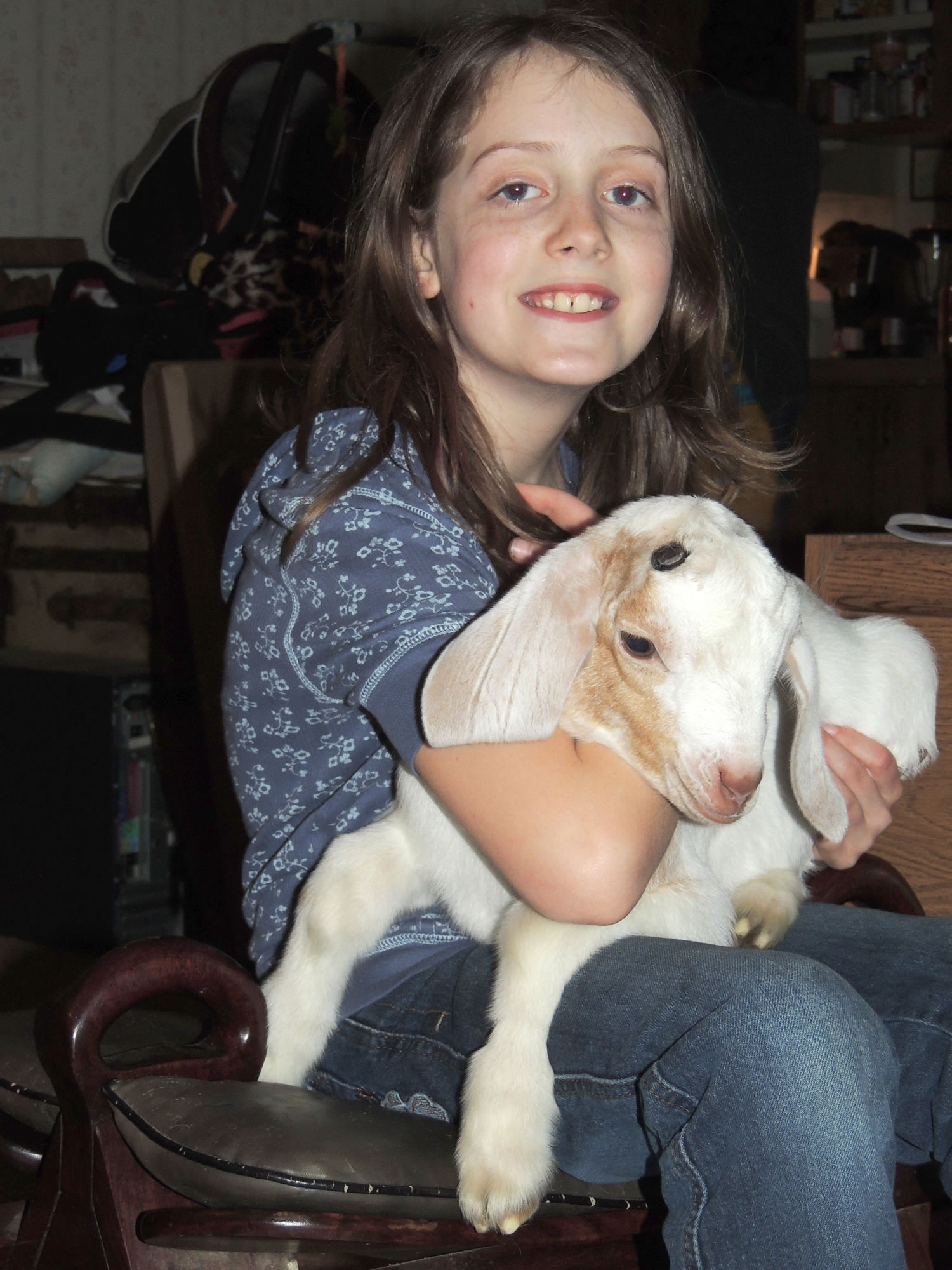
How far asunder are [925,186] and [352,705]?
4.42 meters

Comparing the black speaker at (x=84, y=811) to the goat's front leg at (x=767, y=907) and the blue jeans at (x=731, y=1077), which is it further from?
the goat's front leg at (x=767, y=907)

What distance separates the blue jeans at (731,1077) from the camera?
2.88 ft

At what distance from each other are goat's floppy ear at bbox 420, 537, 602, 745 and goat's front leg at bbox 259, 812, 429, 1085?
215 millimetres

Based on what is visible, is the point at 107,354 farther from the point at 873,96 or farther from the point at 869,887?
the point at 873,96

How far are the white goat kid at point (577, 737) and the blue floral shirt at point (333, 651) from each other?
0.07 meters

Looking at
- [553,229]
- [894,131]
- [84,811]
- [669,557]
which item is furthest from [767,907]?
[894,131]

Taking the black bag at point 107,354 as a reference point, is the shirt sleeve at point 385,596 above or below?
below

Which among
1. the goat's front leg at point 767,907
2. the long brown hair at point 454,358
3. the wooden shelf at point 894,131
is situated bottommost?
the goat's front leg at point 767,907

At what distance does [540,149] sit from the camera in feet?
4.02

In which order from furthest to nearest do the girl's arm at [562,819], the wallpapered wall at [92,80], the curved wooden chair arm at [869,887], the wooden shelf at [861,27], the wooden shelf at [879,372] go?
the wooden shelf at [861,27]
the wooden shelf at [879,372]
the wallpapered wall at [92,80]
the curved wooden chair arm at [869,887]
the girl's arm at [562,819]

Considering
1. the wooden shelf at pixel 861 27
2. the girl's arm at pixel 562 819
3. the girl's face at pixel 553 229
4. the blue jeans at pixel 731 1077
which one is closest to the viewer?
the blue jeans at pixel 731 1077

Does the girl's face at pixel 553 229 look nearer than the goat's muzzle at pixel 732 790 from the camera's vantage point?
No

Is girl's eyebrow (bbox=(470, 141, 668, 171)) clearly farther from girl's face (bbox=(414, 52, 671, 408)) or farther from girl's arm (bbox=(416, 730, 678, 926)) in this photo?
girl's arm (bbox=(416, 730, 678, 926))

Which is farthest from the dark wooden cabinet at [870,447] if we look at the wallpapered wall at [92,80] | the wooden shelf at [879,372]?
the wallpapered wall at [92,80]
